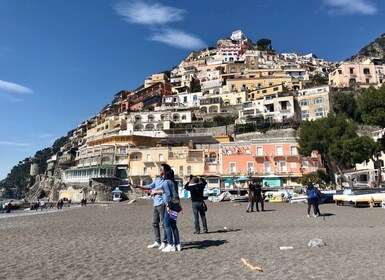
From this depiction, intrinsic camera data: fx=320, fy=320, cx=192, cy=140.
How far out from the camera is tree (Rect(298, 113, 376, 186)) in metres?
29.6

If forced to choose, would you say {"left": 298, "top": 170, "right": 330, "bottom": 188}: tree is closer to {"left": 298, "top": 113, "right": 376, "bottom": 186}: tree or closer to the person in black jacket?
{"left": 298, "top": 113, "right": 376, "bottom": 186}: tree

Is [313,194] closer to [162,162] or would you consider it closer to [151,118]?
[162,162]

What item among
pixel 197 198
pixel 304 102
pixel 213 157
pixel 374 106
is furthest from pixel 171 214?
pixel 304 102

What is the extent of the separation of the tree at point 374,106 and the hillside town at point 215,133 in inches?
628

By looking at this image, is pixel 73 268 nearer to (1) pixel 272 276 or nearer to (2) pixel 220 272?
(2) pixel 220 272

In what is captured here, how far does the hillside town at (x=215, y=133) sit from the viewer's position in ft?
160

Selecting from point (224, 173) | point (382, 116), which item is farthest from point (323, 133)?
point (224, 173)

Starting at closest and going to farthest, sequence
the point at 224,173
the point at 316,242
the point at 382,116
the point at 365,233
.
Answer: the point at 316,242
the point at 365,233
the point at 382,116
the point at 224,173

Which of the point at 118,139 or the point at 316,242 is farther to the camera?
the point at 118,139

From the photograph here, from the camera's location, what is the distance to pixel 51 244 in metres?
8.73

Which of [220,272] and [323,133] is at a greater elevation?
[323,133]

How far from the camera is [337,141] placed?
32031 mm

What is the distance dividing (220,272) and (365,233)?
6.23 metres

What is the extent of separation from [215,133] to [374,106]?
4322 cm
